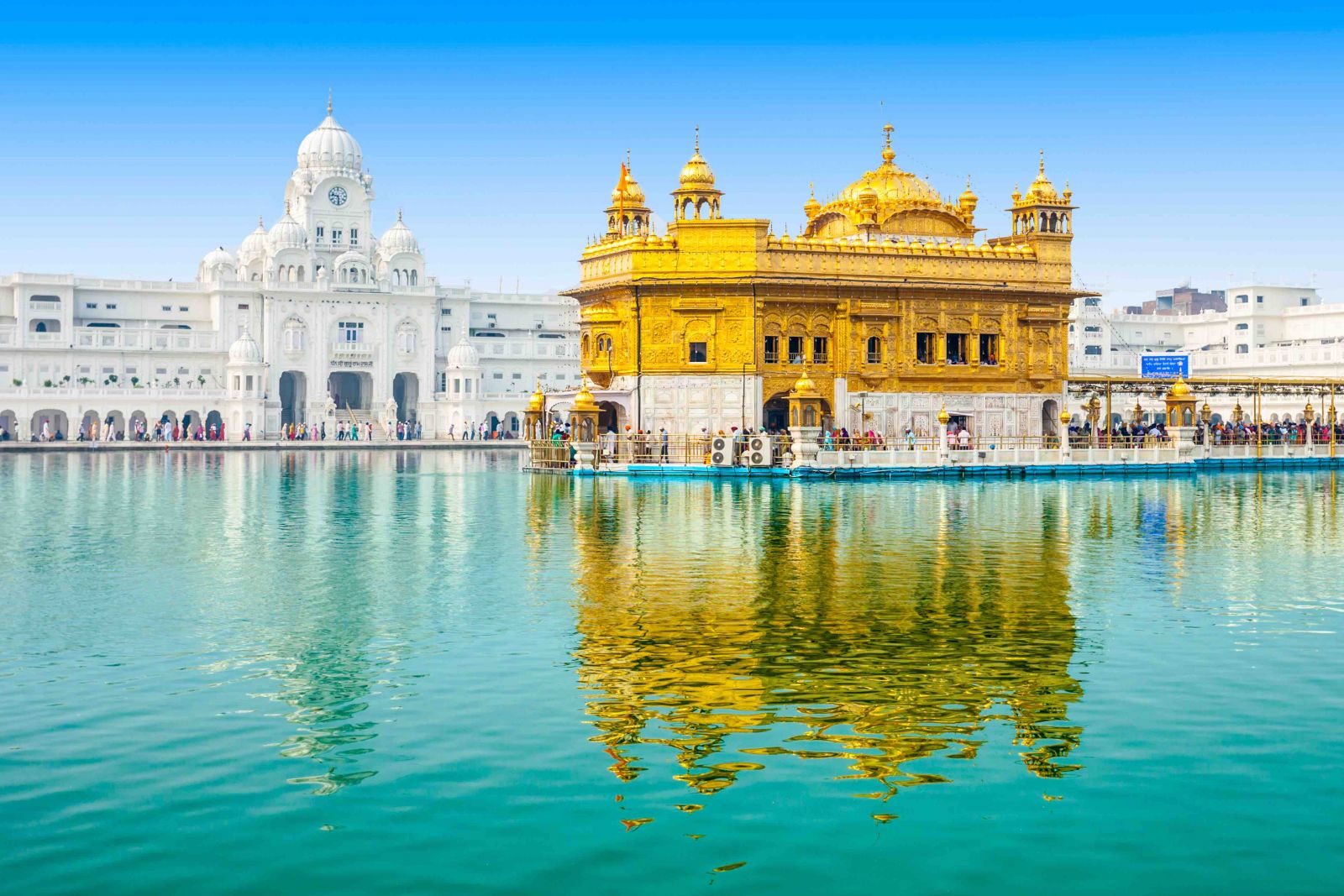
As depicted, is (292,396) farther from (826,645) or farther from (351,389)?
(826,645)

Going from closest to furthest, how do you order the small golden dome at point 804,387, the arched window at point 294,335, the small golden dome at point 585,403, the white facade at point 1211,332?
the small golden dome at point 804,387, the small golden dome at point 585,403, the arched window at point 294,335, the white facade at point 1211,332

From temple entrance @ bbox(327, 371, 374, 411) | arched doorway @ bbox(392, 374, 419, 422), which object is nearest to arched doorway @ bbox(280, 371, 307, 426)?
temple entrance @ bbox(327, 371, 374, 411)

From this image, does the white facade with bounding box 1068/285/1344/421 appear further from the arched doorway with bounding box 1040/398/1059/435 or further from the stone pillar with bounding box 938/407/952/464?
the stone pillar with bounding box 938/407/952/464

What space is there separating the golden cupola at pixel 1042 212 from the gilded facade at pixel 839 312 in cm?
6

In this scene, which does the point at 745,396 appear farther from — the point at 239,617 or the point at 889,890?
the point at 889,890

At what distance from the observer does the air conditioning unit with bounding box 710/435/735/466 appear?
44.6 m

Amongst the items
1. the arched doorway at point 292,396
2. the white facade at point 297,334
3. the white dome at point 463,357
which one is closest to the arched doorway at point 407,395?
the white facade at point 297,334

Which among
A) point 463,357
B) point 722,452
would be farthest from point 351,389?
point 722,452

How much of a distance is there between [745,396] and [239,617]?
111 feet

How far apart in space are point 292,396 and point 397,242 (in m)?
12.9

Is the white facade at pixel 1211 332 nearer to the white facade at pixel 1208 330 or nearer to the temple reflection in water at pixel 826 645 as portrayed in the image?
the white facade at pixel 1208 330

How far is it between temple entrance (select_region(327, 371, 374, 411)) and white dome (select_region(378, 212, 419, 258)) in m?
8.78

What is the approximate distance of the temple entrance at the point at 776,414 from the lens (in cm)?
5144

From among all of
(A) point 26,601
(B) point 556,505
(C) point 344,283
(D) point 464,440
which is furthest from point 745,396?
(C) point 344,283
